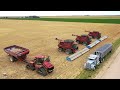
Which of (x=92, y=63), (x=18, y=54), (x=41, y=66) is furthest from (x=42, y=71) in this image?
(x=92, y=63)

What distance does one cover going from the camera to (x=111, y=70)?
21312mm

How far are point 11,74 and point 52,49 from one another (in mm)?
11464

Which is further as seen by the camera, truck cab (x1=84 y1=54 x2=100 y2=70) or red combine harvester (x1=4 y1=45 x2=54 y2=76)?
truck cab (x1=84 y1=54 x2=100 y2=70)

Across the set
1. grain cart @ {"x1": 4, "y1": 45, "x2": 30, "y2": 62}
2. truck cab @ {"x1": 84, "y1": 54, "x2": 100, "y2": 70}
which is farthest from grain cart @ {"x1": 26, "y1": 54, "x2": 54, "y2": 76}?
truck cab @ {"x1": 84, "y1": 54, "x2": 100, "y2": 70}

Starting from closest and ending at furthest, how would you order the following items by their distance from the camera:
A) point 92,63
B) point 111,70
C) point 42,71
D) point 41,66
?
point 42,71
point 41,66
point 92,63
point 111,70

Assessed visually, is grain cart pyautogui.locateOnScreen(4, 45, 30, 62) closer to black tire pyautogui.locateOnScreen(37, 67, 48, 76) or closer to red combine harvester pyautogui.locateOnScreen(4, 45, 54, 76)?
red combine harvester pyautogui.locateOnScreen(4, 45, 54, 76)

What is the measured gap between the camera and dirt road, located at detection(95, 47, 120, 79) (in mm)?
19200

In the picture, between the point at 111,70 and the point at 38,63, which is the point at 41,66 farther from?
the point at 111,70

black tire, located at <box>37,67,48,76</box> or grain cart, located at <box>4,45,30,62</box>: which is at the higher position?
grain cart, located at <box>4,45,30,62</box>

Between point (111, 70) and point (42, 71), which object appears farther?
point (111, 70)

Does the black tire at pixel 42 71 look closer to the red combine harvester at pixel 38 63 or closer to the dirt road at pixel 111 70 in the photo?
the red combine harvester at pixel 38 63

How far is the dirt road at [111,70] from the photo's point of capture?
19.2 m
